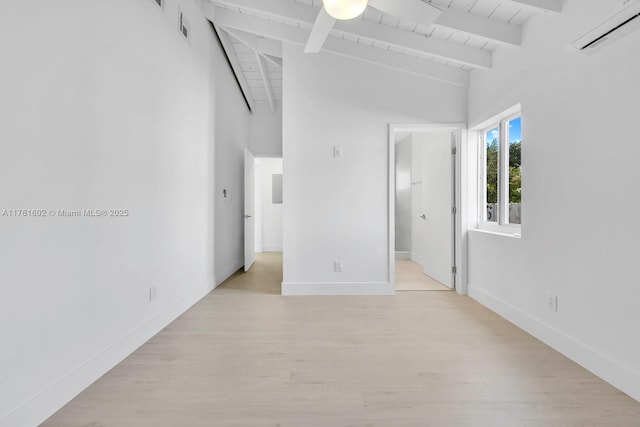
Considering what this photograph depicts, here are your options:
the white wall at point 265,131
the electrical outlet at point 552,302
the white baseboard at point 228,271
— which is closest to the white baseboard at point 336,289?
the white baseboard at point 228,271

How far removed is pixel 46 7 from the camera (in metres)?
1.40

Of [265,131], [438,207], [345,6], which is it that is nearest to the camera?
[345,6]

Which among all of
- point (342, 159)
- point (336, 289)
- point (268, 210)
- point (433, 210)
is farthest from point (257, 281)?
point (268, 210)

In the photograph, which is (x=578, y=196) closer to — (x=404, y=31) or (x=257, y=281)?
(x=404, y=31)

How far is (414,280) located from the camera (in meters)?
4.18

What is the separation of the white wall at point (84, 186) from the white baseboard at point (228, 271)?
1.17m

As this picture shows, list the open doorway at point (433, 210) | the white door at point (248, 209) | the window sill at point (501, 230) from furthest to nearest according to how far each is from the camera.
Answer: the white door at point (248, 209) < the open doorway at point (433, 210) < the window sill at point (501, 230)

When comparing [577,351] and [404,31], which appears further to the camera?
[404,31]

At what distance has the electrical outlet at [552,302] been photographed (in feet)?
7.06

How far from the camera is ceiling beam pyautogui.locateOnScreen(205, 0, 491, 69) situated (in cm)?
292

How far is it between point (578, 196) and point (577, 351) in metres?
0.96

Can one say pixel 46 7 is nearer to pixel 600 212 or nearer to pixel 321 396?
pixel 321 396

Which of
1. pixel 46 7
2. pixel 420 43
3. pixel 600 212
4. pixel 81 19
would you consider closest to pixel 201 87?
pixel 81 19

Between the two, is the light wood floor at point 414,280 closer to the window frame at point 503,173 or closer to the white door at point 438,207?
the white door at point 438,207
